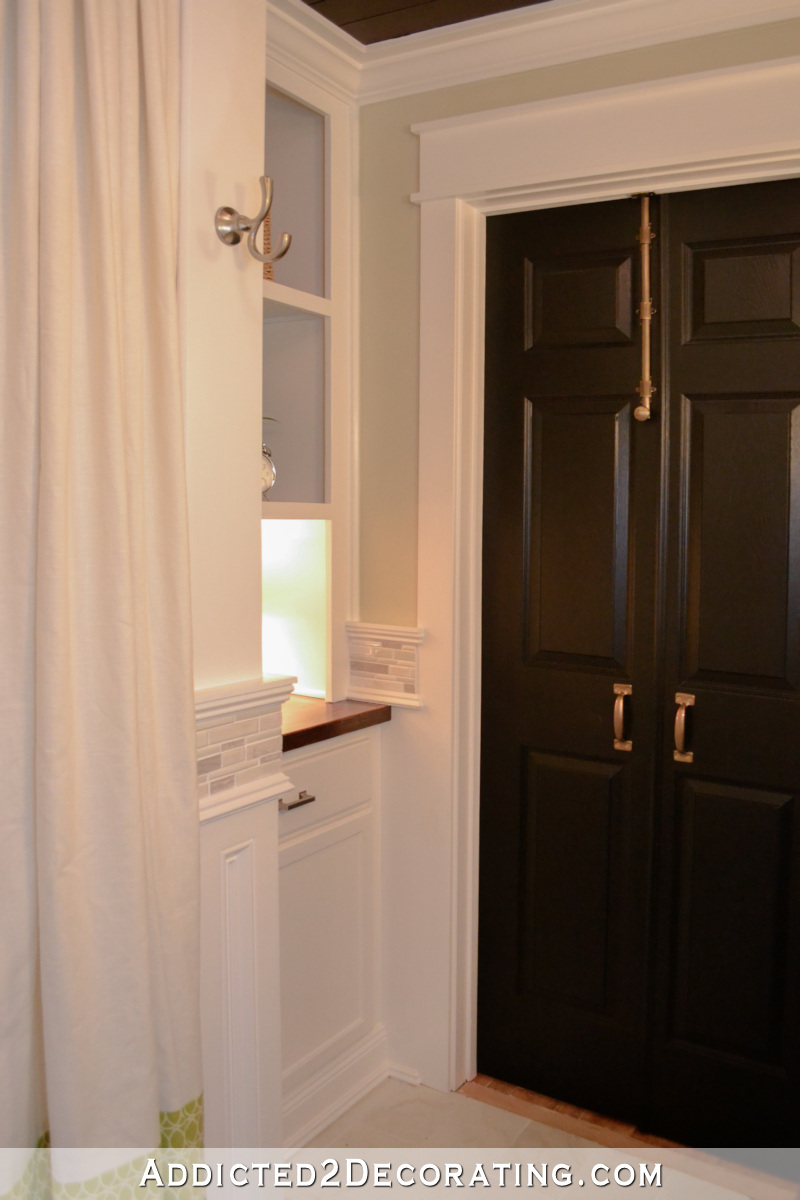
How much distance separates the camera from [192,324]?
162cm

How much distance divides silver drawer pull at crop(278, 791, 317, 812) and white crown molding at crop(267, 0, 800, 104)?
162 centimetres

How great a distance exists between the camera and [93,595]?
4.46ft

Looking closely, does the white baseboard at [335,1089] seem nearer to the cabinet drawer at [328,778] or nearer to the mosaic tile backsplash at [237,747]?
the cabinet drawer at [328,778]

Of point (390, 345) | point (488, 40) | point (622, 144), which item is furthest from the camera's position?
point (390, 345)

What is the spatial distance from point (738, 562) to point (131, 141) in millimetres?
1427

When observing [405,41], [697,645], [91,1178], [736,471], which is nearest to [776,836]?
[697,645]

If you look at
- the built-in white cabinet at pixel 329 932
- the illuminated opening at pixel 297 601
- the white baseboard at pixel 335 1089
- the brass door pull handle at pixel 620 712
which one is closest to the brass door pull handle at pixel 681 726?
the brass door pull handle at pixel 620 712

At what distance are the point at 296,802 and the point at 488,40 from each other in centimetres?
173

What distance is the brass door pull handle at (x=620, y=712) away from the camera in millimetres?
2258

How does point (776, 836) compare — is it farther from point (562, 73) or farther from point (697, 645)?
point (562, 73)

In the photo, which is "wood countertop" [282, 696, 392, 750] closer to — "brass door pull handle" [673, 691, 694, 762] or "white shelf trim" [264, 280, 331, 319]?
"brass door pull handle" [673, 691, 694, 762]

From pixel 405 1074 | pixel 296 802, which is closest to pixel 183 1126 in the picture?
pixel 296 802

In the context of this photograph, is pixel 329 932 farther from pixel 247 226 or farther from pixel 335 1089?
pixel 247 226

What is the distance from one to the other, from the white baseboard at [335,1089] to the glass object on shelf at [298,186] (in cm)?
185
